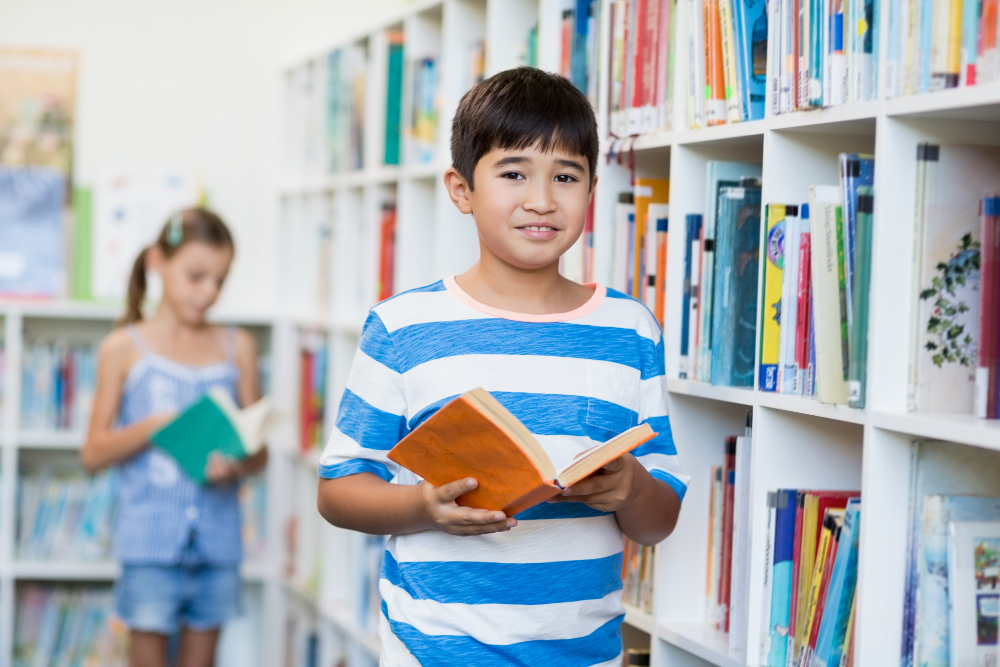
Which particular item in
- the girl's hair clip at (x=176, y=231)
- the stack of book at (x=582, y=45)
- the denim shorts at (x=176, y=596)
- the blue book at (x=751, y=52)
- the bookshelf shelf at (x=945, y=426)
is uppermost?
the stack of book at (x=582, y=45)

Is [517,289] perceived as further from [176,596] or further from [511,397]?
Answer: [176,596]

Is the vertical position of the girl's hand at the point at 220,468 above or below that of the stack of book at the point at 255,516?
above

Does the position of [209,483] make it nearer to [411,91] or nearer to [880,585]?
[411,91]

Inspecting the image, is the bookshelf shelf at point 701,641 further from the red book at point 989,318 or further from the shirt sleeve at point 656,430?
the red book at point 989,318

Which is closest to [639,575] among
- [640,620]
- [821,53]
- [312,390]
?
[640,620]

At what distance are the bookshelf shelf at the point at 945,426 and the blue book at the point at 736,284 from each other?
343 millimetres

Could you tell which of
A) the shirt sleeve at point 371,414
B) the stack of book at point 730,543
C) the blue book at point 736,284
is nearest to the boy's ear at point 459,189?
the shirt sleeve at point 371,414

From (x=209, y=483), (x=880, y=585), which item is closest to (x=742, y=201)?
(x=880, y=585)

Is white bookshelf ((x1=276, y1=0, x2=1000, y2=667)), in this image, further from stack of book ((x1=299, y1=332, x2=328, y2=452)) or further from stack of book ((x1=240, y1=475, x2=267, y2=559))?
stack of book ((x1=240, y1=475, x2=267, y2=559))

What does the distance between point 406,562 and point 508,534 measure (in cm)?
13

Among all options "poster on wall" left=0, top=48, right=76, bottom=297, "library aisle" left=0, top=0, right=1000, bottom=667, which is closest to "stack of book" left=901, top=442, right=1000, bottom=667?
"library aisle" left=0, top=0, right=1000, bottom=667

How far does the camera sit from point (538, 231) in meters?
1.22

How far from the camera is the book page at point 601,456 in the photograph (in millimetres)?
1001

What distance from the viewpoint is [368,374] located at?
4.09 feet
